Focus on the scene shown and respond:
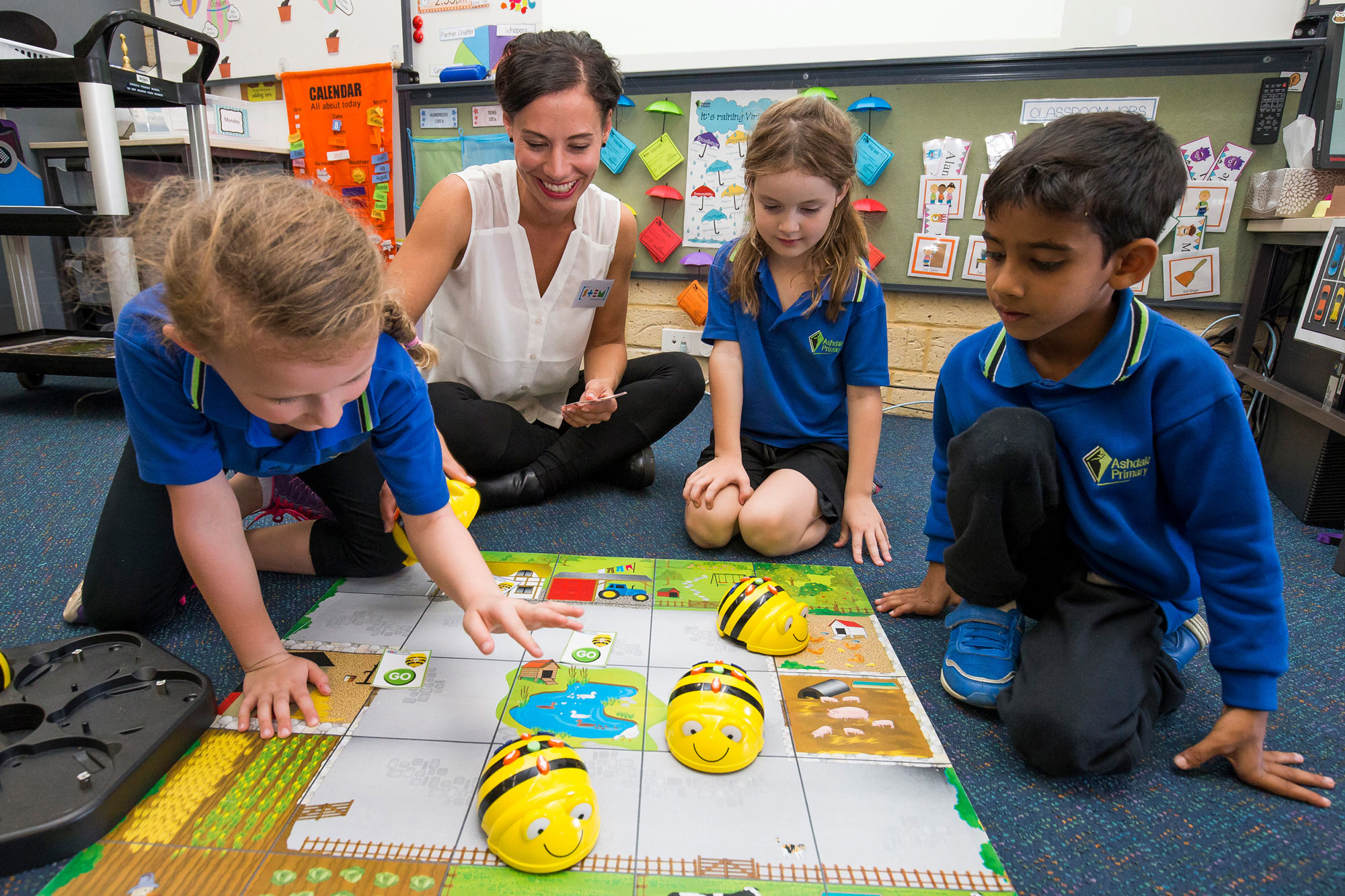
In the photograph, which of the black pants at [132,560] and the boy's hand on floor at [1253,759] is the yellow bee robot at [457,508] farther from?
the boy's hand on floor at [1253,759]

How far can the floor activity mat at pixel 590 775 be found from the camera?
571 mm

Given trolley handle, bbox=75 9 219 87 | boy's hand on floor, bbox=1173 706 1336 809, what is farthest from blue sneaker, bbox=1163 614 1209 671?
trolley handle, bbox=75 9 219 87

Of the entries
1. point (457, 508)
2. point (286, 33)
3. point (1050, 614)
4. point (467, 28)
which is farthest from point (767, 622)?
point (286, 33)

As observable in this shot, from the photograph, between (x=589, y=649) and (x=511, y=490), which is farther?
(x=511, y=490)

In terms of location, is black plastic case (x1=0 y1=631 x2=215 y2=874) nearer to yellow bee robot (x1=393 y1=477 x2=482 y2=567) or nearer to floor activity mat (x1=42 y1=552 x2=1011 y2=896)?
floor activity mat (x1=42 y1=552 x2=1011 y2=896)

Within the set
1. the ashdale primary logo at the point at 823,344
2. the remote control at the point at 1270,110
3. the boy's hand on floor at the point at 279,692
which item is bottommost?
the boy's hand on floor at the point at 279,692

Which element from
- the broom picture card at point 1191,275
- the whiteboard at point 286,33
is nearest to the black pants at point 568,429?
the broom picture card at point 1191,275

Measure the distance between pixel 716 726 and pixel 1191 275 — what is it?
1.79 m

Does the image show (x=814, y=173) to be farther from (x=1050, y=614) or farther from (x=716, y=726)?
(x=716, y=726)

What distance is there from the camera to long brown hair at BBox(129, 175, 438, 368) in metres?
0.53

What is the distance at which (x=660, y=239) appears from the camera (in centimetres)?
212

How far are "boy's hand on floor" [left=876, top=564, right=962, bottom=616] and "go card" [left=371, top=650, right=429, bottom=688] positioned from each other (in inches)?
23.3

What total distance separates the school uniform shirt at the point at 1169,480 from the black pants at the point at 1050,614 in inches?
1.2

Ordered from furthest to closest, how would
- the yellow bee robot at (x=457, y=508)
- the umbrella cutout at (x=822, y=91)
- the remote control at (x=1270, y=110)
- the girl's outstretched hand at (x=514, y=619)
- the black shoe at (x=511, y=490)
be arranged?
the umbrella cutout at (x=822, y=91)
the remote control at (x=1270, y=110)
the black shoe at (x=511, y=490)
the yellow bee robot at (x=457, y=508)
the girl's outstretched hand at (x=514, y=619)
